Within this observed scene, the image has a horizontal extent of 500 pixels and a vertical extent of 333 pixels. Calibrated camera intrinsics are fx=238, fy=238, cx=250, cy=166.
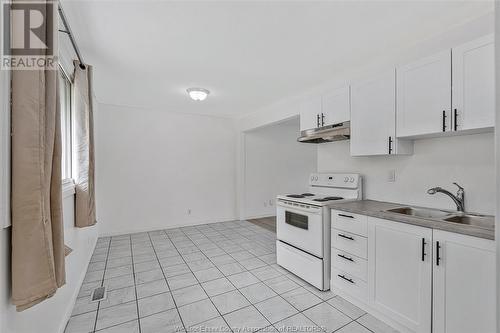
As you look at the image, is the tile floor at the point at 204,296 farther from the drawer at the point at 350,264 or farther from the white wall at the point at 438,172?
the white wall at the point at 438,172

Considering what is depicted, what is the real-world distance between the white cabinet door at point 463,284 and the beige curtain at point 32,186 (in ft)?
7.55

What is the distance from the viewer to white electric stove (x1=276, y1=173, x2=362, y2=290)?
97.2 inches

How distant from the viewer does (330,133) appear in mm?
2830

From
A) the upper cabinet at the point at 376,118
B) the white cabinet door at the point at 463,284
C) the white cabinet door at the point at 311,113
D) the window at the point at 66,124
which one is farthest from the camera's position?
the white cabinet door at the point at 311,113

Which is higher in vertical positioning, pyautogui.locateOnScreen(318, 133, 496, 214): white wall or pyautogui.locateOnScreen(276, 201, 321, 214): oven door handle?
pyautogui.locateOnScreen(318, 133, 496, 214): white wall

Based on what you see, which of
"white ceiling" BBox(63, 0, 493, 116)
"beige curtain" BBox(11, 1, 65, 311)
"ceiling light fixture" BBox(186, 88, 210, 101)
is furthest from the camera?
"ceiling light fixture" BBox(186, 88, 210, 101)

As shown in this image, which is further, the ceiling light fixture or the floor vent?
the ceiling light fixture

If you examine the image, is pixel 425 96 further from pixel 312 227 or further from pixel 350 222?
pixel 312 227

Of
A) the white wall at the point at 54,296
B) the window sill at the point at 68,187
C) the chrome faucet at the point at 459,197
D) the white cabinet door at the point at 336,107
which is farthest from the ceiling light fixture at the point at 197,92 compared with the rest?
the chrome faucet at the point at 459,197

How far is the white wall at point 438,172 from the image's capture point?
6.25 feet

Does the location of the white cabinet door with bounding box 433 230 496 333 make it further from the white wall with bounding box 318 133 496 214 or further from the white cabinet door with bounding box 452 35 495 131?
the white cabinet door with bounding box 452 35 495 131

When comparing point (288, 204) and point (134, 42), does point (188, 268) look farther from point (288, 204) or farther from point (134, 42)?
point (134, 42)

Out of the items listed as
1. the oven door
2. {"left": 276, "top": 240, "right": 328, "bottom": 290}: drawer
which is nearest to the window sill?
the oven door

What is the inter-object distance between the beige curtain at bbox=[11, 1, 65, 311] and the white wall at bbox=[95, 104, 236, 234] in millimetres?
3561
